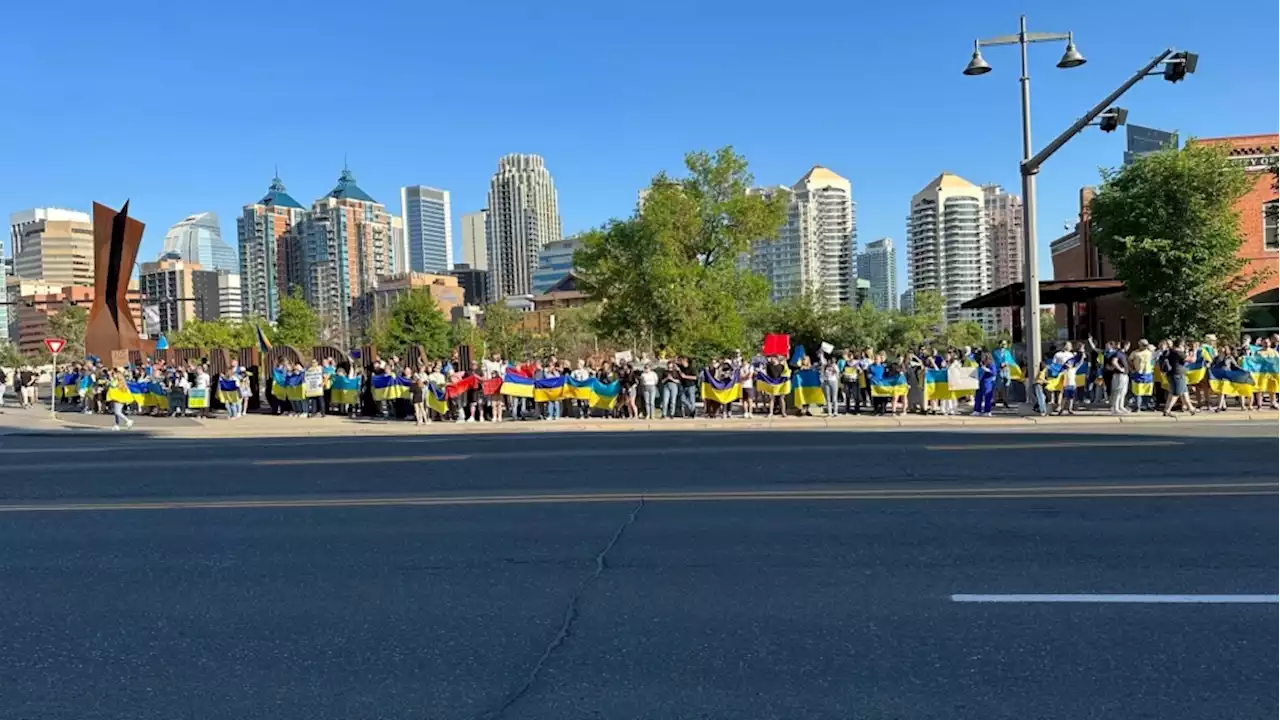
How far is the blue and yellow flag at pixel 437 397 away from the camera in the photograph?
23.8m

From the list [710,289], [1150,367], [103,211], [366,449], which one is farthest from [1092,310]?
[103,211]

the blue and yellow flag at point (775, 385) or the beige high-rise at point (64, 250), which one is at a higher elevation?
the beige high-rise at point (64, 250)

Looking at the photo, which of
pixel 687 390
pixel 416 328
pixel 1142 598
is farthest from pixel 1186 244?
pixel 416 328

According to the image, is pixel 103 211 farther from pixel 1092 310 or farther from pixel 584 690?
pixel 584 690

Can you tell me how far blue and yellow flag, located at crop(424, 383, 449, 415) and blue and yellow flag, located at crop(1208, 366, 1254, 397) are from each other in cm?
1710

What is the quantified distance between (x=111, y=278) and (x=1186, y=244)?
43.3 metres

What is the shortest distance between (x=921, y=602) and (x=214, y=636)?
4.09m

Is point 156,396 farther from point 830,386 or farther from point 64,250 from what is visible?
point 64,250

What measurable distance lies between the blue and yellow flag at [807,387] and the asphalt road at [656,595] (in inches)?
416

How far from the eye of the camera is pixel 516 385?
77.5 ft

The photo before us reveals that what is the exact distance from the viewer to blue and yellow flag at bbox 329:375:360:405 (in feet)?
84.9

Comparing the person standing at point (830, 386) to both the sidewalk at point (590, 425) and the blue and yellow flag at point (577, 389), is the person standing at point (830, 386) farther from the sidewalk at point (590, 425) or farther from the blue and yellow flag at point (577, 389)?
the blue and yellow flag at point (577, 389)

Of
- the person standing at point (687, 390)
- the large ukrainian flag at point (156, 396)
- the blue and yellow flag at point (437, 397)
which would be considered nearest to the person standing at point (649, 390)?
the person standing at point (687, 390)

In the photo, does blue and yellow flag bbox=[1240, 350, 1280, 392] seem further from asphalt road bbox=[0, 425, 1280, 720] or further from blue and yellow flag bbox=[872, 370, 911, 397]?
asphalt road bbox=[0, 425, 1280, 720]
